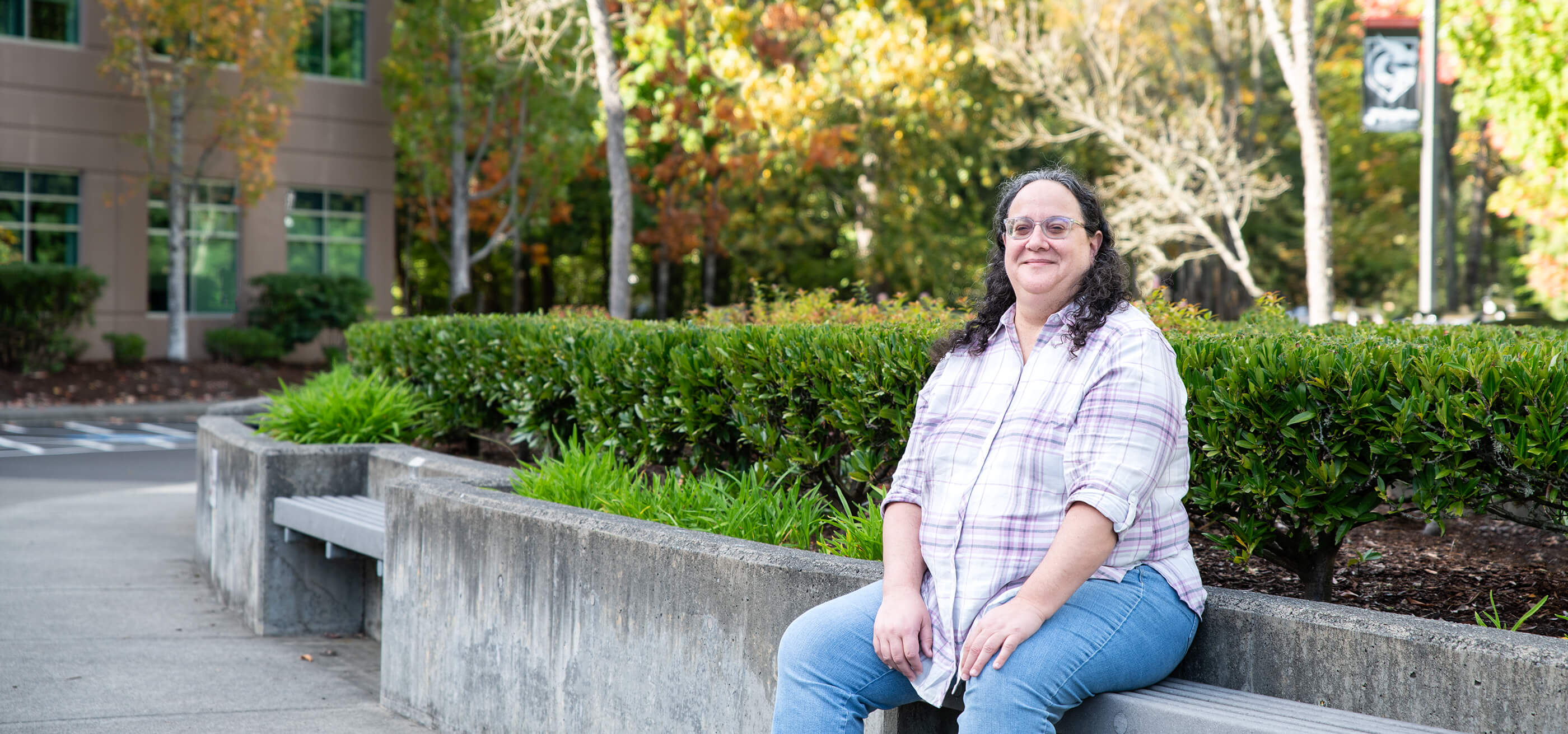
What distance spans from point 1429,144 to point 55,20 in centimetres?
2204

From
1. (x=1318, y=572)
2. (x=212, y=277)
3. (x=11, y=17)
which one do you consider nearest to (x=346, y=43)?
(x=212, y=277)

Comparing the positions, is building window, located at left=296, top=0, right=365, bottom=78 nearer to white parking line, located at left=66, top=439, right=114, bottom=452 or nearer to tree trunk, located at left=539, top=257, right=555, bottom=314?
tree trunk, located at left=539, top=257, right=555, bottom=314

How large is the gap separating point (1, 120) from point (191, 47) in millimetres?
3394

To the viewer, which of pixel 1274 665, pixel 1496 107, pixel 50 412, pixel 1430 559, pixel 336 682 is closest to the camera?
pixel 1274 665

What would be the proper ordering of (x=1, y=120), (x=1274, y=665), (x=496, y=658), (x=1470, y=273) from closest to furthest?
1. (x=1274, y=665)
2. (x=496, y=658)
3. (x=1, y=120)
4. (x=1470, y=273)

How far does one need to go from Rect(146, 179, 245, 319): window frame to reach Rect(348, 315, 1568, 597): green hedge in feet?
65.2

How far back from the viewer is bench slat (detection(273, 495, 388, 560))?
19.7 ft

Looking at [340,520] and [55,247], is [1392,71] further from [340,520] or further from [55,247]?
[55,247]

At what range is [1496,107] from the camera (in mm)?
13055

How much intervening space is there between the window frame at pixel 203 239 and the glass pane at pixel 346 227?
1.83 metres

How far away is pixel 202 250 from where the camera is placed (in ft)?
83.7

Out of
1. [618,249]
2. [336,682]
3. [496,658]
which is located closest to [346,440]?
[336,682]

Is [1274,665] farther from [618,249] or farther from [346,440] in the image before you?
[618,249]

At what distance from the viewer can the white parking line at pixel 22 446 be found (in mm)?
14742
